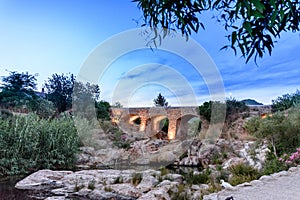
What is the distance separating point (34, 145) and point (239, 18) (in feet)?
30.6

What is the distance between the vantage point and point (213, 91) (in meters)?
11.9

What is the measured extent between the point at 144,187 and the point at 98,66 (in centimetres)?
560

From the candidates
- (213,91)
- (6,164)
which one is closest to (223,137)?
(213,91)

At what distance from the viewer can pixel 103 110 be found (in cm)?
1599

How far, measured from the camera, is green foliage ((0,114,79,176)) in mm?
8891

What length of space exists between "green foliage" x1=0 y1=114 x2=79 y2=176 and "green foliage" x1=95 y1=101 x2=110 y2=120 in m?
4.92

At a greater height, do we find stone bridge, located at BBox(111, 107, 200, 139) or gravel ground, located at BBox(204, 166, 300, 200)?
stone bridge, located at BBox(111, 107, 200, 139)

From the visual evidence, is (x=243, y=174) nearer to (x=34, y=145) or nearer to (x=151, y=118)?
(x=34, y=145)

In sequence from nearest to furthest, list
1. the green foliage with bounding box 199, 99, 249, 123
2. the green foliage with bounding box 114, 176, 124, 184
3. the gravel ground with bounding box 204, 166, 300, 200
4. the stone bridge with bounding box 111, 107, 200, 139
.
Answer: the gravel ground with bounding box 204, 166, 300, 200
the green foliage with bounding box 114, 176, 124, 184
the green foliage with bounding box 199, 99, 249, 123
the stone bridge with bounding box 111, 107, 200, 139

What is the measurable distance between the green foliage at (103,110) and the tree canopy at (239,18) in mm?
14500

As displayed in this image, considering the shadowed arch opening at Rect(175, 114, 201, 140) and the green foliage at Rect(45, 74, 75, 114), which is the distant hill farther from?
the green foliage at Rect(45, 74, 75, 114)

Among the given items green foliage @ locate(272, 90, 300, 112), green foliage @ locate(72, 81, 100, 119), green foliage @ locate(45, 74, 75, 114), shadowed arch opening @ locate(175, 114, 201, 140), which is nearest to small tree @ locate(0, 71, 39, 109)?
green foliage @ locate(45, 74, 75, 114)


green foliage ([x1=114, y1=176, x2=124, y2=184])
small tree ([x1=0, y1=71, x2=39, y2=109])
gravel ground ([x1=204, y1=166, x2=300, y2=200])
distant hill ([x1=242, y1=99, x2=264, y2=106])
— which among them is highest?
small tree ([x1=0, y1=71, x2=39, y2=109])

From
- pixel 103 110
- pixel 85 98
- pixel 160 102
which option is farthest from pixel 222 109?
pixel 85 98
